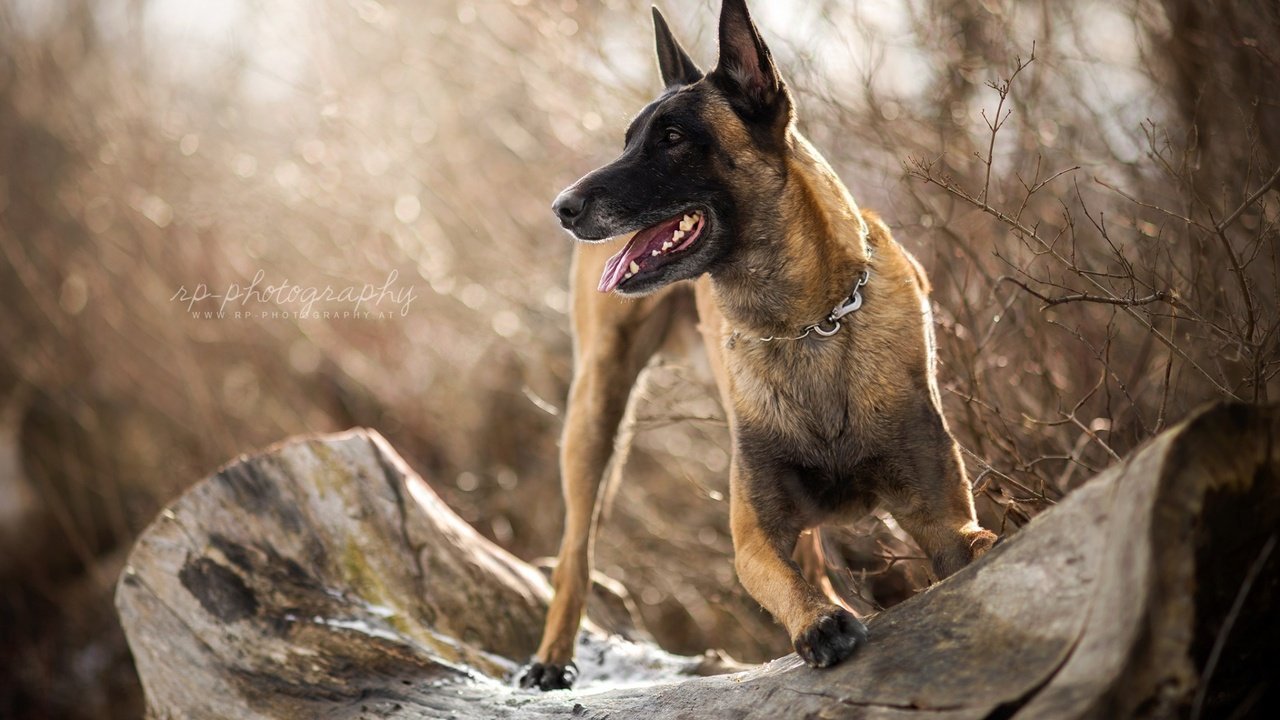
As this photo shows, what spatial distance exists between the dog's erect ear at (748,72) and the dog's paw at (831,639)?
1.55 m

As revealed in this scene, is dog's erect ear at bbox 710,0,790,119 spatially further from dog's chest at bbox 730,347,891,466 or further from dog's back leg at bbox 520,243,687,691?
dog's back leg at bbox 520,243,687,691

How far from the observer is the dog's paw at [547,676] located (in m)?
4.14

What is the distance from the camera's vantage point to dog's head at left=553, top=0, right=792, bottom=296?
126 inches

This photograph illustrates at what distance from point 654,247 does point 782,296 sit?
42 cm

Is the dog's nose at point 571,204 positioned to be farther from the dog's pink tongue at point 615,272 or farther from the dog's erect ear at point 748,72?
the dog's erect ear at point 748,72

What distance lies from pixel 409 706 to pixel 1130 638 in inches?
95.0

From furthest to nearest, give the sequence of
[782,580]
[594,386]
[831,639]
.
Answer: [594,386] → [782,580] → [831,639]

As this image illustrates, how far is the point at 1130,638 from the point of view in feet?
6.32

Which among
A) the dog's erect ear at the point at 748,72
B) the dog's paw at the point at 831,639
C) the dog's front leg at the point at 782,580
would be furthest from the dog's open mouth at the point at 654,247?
the dog's paw at the point at 831,639

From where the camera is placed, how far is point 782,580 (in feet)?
9.57

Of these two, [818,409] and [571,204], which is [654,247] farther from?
[818,409]

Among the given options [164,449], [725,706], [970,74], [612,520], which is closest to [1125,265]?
[725,706]

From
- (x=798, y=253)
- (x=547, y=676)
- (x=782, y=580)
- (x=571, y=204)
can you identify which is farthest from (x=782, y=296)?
(x=547, y=676)

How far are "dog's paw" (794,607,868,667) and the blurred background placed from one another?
3.45ft
